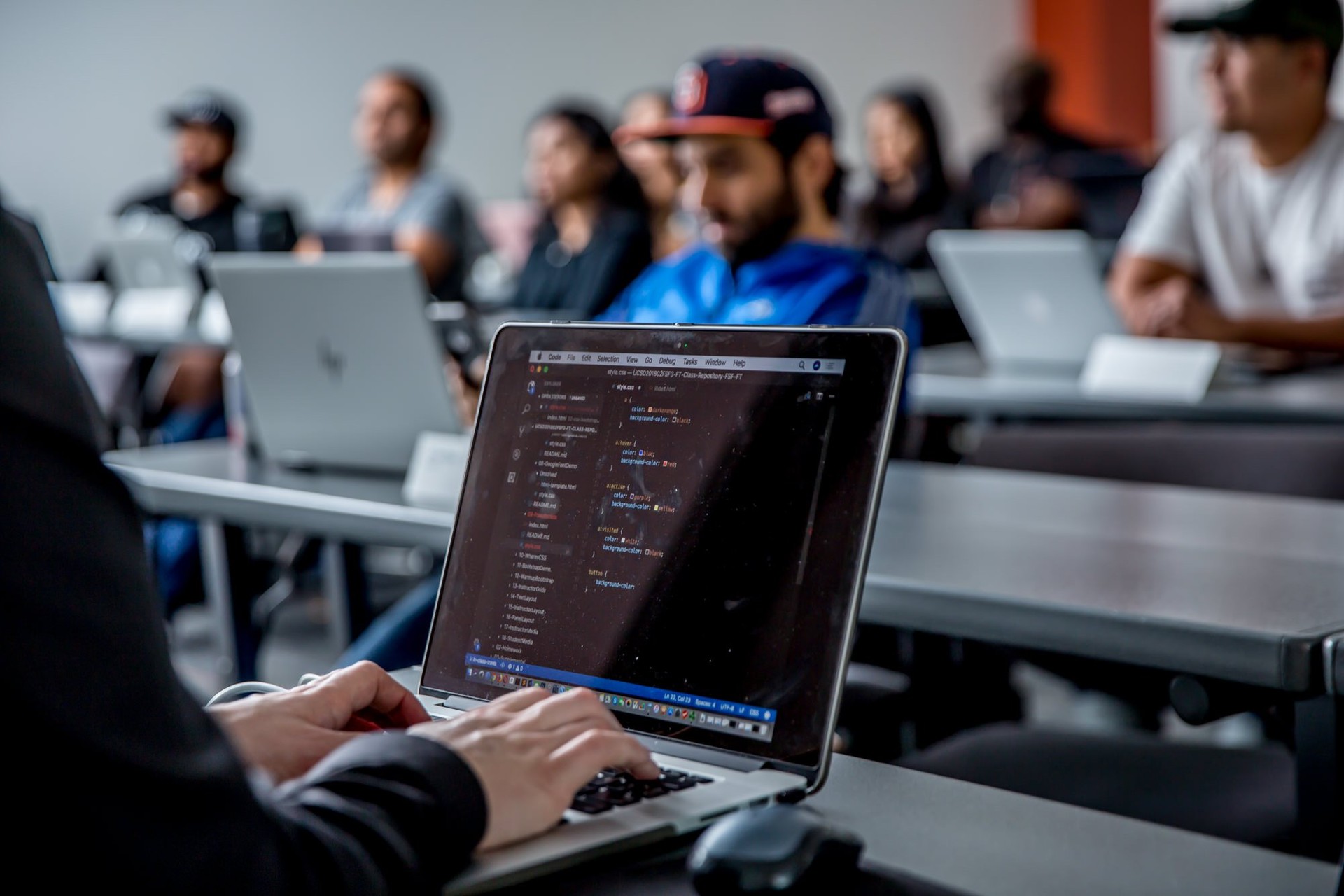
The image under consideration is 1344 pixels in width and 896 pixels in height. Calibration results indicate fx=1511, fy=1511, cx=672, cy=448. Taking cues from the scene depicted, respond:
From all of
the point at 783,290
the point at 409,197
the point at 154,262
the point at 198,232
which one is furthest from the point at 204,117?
the point at 783,290

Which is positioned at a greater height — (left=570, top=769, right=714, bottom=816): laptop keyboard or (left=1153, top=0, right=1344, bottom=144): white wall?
(left=570, top=769, right=714, bottom=816): laptop keyboard

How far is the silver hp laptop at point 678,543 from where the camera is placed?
768 mm

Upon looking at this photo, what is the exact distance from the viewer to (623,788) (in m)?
0.73

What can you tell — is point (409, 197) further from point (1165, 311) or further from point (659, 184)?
point (1165, 311)

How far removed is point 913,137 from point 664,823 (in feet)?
17.2

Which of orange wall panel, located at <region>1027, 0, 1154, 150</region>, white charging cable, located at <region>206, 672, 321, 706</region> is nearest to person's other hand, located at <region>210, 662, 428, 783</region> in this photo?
white charging cable, located at <region>206, 672, 321, 706</region>

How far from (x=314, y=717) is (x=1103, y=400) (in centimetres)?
189

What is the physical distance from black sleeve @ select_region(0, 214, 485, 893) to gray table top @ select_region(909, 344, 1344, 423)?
191 cm

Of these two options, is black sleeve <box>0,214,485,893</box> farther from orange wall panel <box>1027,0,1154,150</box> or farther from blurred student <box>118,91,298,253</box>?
orange wall panel <box>1027,0,1154,150</box>

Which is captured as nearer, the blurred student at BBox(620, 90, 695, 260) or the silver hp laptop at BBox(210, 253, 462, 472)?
the silver hp laptop at BBox(210, 253, 462, 472)

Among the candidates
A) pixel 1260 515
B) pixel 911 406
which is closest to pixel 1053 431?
pixel 1260 515

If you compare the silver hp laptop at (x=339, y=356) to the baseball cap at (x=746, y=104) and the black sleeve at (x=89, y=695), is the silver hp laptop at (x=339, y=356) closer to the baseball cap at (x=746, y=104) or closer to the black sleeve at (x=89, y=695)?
the baseball cap at (x=746, y=104)

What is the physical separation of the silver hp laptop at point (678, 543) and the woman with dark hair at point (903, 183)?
13.7 feet

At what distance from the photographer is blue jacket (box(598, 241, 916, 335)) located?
1991mm
